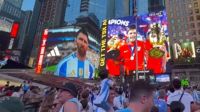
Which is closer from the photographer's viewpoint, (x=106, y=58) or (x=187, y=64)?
(x=106, y=58)

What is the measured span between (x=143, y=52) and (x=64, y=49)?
22357mm

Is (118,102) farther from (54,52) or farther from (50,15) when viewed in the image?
(50,15)

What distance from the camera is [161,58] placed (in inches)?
1970

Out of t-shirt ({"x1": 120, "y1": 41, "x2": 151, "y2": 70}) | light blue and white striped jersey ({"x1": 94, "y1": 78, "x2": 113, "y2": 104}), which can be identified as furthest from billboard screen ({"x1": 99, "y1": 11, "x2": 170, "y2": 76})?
light blue and white striped jersey ({"x1": 94, "y1": 78, "x2": 113, "y2": 104})

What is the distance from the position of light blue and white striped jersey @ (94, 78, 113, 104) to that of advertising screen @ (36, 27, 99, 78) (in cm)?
4980

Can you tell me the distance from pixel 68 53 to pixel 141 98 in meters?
61.6

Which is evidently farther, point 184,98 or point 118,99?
point 118,99

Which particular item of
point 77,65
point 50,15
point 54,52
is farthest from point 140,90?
point 50,15

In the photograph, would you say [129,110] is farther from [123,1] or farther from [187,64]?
[123,1]

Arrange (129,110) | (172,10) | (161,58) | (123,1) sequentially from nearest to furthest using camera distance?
1. (129,110)
2. (161,58)
3. (172,10)
4. (123,1)

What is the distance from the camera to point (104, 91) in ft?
18.7

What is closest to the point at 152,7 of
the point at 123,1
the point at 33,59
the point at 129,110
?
the point at 123,1

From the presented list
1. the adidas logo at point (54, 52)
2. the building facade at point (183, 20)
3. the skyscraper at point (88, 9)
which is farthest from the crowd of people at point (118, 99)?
the skyscraper at point (88, 9)

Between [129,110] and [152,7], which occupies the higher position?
[152,7]
